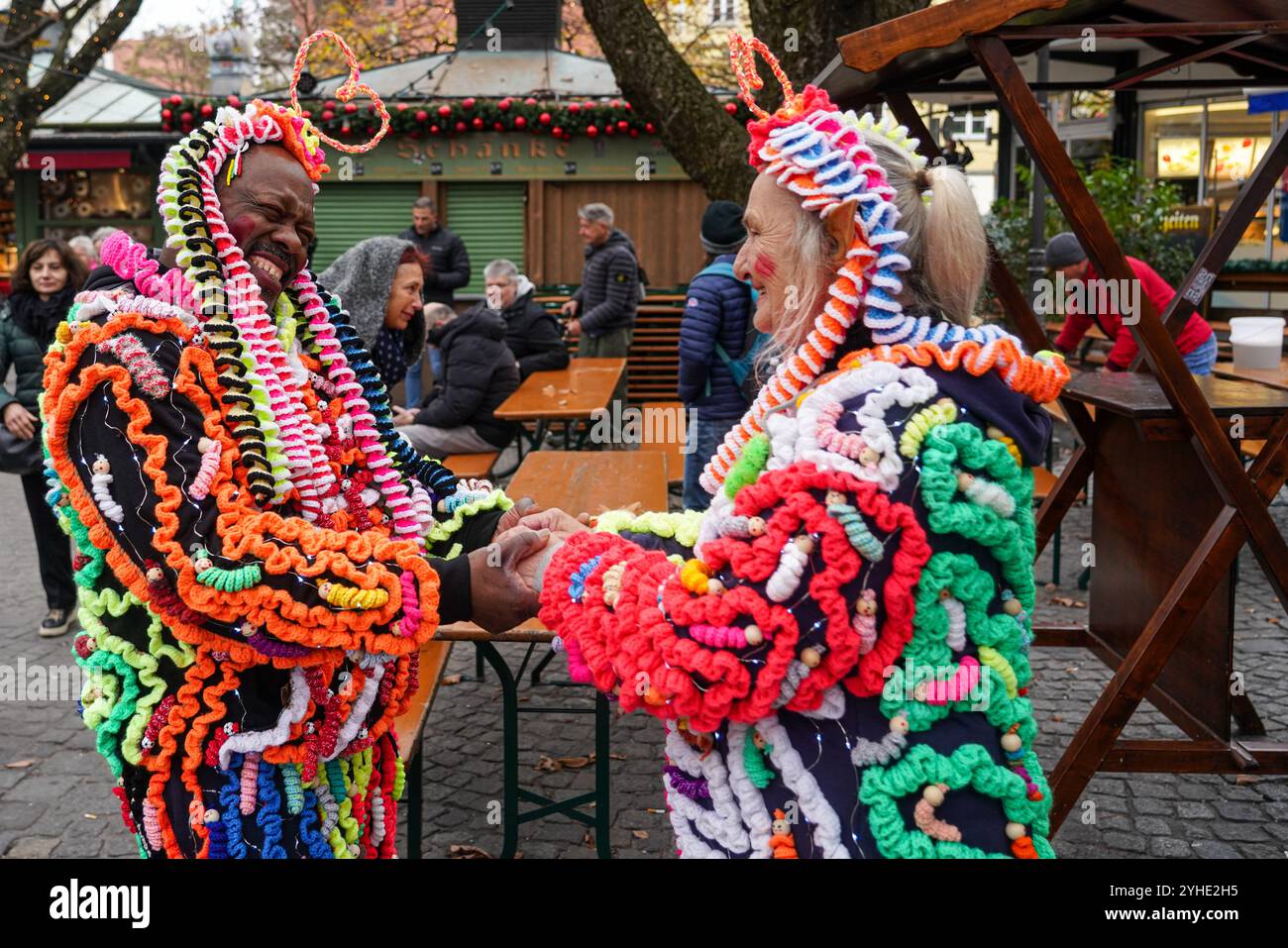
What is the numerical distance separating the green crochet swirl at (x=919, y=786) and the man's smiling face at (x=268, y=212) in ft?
4.40

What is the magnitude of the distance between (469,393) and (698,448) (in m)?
1.73

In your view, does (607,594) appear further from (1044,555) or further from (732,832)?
(1044,555)

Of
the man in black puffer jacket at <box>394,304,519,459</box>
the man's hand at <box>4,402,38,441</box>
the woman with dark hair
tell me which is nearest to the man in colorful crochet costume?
the man's hand at <box>4,402,38,441</box>

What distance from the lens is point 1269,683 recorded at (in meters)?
5.43

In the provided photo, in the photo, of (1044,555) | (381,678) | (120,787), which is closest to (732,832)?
(381,678)

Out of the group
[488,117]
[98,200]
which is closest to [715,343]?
[488,117]

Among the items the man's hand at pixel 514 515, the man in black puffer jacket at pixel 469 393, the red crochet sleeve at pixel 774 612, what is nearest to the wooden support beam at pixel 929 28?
the man's hand at pixel 514 515

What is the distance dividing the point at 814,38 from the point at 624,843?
13.4 ft

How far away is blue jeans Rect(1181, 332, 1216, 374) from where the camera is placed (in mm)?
6117

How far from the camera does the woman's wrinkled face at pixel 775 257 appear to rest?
6.50ft

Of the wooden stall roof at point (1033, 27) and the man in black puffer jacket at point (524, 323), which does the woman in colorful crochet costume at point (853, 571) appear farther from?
the man in black puffer jacket at point (524, 323)

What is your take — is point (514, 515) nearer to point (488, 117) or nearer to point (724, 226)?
point (724, 226)

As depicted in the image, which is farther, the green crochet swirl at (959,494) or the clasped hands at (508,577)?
the clasped hands at (508,577)

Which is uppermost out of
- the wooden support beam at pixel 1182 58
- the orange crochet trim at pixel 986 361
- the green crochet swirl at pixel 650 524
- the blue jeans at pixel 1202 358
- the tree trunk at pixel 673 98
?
Result: the tree trunk at pixel 673 98
